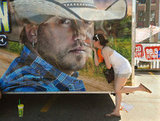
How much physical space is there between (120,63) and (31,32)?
2.08 metres

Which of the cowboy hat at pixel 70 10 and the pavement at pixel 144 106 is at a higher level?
the cowboy hat at pixel 70 10

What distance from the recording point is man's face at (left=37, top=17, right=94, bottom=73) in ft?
13.3

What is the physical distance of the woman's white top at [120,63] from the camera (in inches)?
163

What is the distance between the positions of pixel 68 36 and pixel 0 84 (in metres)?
1.95

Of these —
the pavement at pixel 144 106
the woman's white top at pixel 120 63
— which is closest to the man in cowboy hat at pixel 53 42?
the woman's white top at pixel 120 63

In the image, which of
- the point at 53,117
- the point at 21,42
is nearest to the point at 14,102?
the point at 53,117

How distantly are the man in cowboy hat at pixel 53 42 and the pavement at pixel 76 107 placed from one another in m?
0.69

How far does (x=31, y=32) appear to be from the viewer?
4133 millimetres

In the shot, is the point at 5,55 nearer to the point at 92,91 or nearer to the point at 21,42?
the point at 21,42

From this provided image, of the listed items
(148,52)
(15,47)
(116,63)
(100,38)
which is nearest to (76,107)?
(116,63)

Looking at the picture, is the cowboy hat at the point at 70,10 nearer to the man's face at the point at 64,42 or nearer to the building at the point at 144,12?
the man's face at the point at 64,42

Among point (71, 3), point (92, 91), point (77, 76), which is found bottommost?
point (92, 91)

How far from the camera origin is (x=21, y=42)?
13.8 ft

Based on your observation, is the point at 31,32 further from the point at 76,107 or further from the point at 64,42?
the point at 76,107
